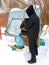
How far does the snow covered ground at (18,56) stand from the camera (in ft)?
12.2

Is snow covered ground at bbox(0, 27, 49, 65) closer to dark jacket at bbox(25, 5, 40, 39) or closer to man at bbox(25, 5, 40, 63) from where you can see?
man at bbox(25, 5, 40, 63)

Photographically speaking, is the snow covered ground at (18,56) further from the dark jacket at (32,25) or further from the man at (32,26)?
the dark jacket at (32,25)

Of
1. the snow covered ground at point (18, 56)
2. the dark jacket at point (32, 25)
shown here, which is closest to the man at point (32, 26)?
the dark jacket at point (32, 25)

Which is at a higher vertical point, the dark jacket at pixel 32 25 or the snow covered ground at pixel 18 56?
the dark jacket at pixel 32 25

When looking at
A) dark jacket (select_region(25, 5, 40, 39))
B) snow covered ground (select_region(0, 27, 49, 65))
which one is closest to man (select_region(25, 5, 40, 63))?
dark jacket (select_region(25, 5, 40, 39))

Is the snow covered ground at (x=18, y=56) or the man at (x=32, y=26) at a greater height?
the man at (x=32, y=26)

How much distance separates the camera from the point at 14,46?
14.4 feet

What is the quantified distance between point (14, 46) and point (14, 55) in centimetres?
45

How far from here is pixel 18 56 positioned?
3926 millimetres

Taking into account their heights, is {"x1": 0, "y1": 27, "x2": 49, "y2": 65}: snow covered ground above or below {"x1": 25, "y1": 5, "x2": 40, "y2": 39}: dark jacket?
below

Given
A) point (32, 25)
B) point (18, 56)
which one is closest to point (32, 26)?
point (32, 25)

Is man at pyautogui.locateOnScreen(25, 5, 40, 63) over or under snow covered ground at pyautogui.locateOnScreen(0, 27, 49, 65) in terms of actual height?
over

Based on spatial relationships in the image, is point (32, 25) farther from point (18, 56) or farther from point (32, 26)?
point (18, 56)

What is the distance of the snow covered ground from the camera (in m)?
3.71
